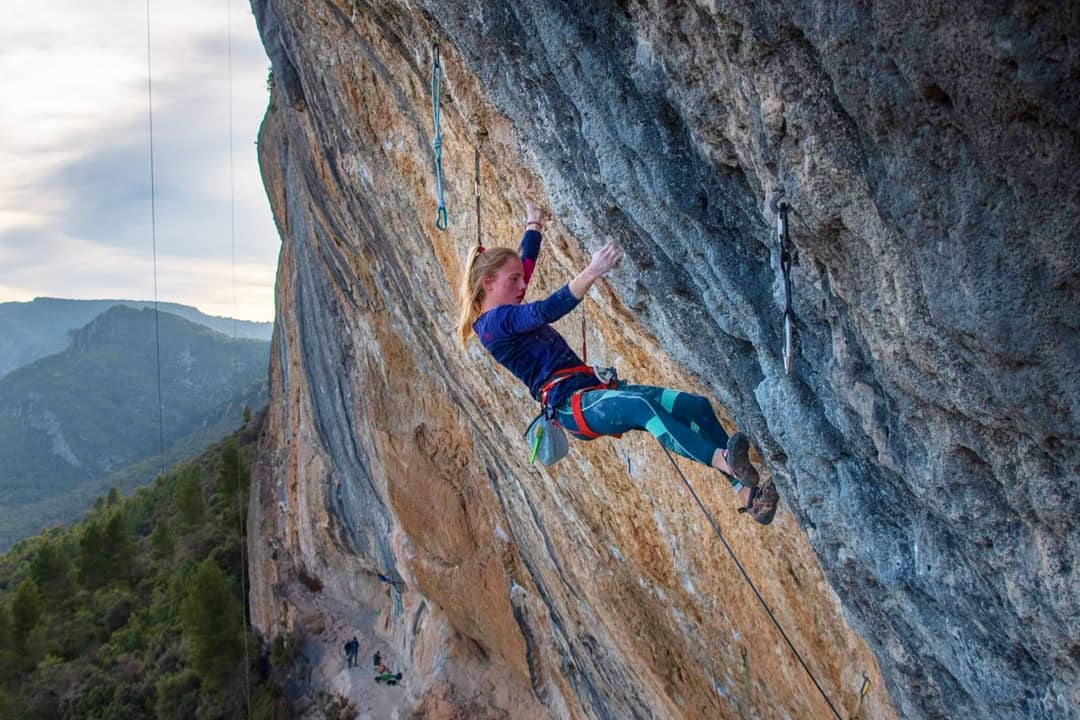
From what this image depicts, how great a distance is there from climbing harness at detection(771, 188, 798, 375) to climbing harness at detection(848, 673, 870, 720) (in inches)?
89.3

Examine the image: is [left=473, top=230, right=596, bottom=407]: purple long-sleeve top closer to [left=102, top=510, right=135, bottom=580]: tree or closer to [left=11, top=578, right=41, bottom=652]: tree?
[left=11, top=578, right=41, bottom=652]: tree

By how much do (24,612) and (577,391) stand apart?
2062 centimetres

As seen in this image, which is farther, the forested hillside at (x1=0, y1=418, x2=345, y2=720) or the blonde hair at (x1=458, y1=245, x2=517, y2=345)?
the forested hillside at (x1=0, y1=418, x2=345, y2=720)

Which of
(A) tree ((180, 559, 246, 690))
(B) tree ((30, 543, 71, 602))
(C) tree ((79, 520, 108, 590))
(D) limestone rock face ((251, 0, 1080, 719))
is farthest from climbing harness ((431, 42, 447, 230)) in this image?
(B) tree ((30, 543, 71, 602))

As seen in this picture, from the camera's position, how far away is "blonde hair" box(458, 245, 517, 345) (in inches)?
130

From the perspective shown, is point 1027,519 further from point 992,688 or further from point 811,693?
point 811,693

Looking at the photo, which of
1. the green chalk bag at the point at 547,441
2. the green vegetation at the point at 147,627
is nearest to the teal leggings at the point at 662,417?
the green chalk bag at the point at 547,441

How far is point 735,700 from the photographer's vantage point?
5113mm

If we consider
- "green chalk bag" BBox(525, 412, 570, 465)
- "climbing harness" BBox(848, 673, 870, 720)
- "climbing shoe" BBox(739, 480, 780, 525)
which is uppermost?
"green chalk bag" BBox(525, 412, 570, 465)

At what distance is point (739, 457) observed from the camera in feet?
9.23

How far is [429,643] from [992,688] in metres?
11.2

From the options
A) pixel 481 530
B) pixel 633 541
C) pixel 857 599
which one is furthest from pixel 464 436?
pixel 857 599

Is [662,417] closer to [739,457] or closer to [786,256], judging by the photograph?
[739,457]

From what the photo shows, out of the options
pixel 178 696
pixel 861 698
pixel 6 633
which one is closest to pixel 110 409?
pixel 6 633
